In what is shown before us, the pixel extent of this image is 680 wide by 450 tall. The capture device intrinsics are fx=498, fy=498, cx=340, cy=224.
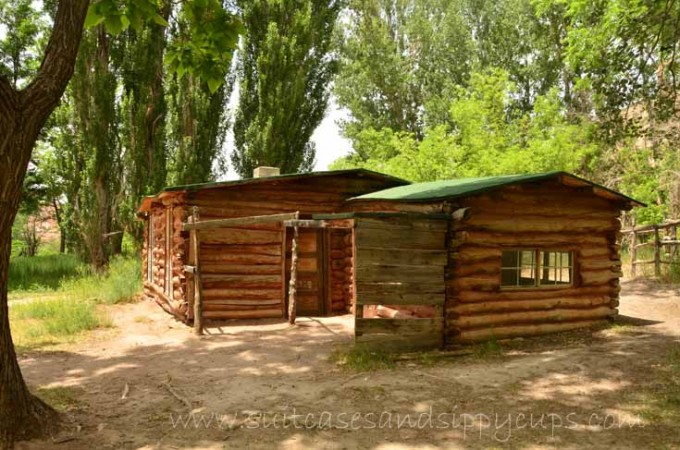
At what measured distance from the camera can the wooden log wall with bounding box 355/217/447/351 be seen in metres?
8.52

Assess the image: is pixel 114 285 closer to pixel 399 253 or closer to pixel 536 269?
pixel 399 253

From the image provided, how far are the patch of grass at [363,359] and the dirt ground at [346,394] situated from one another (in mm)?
213

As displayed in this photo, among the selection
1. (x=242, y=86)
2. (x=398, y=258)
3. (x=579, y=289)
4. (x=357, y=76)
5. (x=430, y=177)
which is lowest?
(x=579, y=289)

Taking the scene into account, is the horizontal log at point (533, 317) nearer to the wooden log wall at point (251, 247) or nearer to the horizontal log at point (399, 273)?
the horizontal log at point (399, 273)

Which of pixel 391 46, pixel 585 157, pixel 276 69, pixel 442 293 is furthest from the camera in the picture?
pixel 391 46

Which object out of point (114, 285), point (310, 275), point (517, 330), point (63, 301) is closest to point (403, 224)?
point (517, 330)

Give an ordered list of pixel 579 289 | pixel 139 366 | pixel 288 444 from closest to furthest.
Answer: pixel 288 444 < pixel 139 366 < pixel 579 289

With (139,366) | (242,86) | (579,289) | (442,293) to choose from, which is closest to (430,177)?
(242,86)

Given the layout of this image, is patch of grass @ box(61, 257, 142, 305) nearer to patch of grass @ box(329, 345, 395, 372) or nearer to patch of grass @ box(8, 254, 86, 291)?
patch of grass @ box(8, 254, 86, 291)

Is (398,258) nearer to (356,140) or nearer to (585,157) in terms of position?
(585,157)

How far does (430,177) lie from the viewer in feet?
76.7

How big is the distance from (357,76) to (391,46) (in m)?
3.18

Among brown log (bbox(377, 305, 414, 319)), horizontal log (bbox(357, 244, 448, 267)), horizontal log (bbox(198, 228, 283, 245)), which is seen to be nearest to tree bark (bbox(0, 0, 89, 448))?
horizontal log (bbox(357, 244, 448, 267))

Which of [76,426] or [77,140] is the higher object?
[77,140]
